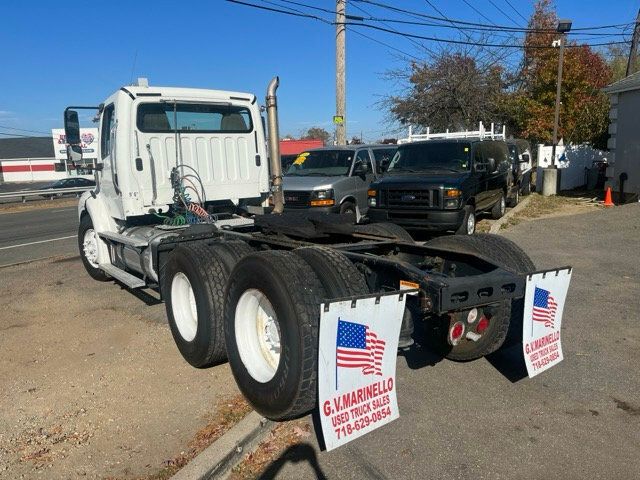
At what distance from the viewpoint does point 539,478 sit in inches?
119

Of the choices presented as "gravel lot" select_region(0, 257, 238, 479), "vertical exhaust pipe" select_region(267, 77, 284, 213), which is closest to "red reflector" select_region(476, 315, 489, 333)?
"gravel lot" select_region(0, 257, 238, 479)

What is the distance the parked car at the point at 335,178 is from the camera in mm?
11492

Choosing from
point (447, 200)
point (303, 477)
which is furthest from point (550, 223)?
point (303, 477)

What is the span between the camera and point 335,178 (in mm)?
11961

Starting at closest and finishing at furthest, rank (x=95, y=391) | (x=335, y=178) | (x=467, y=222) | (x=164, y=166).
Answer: (x=95, y=391), (x=164, y=166), (x=467, y=222), (x=335, y=178)

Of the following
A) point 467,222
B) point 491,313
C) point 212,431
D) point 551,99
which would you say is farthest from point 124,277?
point 551,99

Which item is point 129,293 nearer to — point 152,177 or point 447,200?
point 152,177

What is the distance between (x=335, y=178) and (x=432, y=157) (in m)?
2.15

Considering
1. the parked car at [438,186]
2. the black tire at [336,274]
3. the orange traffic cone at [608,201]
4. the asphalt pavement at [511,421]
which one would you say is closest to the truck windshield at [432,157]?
the parked car at [438,186]

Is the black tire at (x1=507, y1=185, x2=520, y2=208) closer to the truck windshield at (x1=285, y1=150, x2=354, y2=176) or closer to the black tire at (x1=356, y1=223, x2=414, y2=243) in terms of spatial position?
the truck windshield at (x1=285, y1=150, x2=354, y2=176)

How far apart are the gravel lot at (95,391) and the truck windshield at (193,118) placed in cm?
217

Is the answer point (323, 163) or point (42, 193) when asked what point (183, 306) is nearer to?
point (323, 163)

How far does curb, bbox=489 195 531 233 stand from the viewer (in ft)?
39.0

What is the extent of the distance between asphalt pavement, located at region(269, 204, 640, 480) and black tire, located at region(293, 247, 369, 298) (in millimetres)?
973
